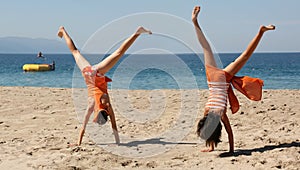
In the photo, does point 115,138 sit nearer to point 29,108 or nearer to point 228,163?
point 228,163

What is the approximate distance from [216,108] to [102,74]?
2121 millimetres

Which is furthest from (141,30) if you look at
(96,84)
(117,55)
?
(96,84)

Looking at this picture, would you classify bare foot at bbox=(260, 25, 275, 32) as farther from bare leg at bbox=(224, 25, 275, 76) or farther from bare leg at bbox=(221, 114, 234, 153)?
bare leg at bbox=(221, 114, 234, 153)

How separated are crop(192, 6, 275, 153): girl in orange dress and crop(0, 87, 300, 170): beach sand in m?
0.42

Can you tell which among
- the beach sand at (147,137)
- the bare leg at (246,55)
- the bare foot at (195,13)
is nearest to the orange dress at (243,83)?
the bare leg at (246,55)

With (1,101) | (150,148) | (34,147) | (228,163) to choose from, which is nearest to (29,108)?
(1,101)

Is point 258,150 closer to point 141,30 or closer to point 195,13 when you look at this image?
point 195,13

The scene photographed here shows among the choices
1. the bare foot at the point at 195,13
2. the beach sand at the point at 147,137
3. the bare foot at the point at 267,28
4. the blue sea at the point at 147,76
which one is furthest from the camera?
the blue sea at the point at 147,76

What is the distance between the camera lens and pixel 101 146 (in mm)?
7031

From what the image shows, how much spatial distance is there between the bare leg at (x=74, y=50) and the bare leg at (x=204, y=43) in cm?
204

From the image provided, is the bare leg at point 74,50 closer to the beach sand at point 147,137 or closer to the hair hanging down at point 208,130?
the beach sand at point 147,137

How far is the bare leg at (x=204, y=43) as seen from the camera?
19.8ft

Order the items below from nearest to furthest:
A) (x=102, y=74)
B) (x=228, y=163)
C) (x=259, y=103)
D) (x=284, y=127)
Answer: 1. (x=228, y=163)
2. (x=102, y=74)
3. (x=284, y=127)
4. (x=259, y=103)

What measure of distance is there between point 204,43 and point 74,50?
99.3 inches
